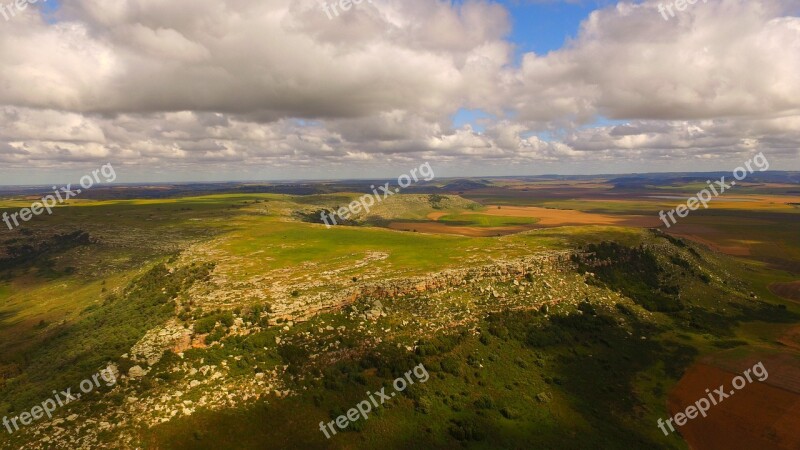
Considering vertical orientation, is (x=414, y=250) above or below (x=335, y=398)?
above

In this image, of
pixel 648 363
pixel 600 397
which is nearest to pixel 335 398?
pixel 600 397

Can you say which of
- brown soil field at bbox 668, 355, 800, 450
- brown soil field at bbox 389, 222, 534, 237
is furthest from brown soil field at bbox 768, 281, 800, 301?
brown soil field at bbox 389, 222, 534, 237

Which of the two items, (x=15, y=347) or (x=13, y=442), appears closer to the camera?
(x=13, y=442)

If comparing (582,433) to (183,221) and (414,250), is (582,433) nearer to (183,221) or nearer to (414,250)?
(414,250)

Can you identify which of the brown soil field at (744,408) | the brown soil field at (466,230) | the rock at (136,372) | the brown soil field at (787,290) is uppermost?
the rock at (136,372)

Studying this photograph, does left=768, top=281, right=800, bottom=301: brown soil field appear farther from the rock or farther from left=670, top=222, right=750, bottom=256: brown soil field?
the rock

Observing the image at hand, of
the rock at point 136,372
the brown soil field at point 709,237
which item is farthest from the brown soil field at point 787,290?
the rock at point 136,372

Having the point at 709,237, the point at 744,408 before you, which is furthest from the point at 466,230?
the point at 744,408

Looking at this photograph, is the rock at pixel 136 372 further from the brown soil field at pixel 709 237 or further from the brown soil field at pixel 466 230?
the brown soil field at pixel 709 237
